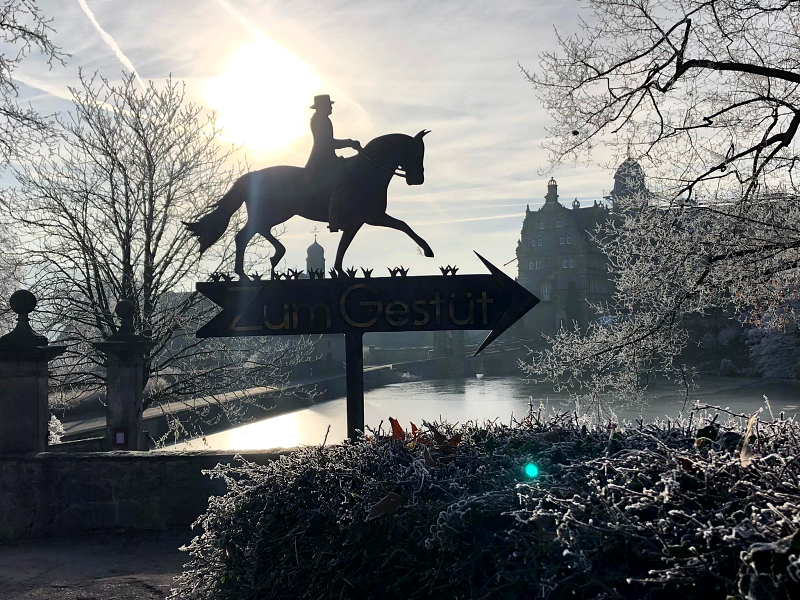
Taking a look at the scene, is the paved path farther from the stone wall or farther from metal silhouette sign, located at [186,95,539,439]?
metal silhouette sign, located at [186,95,539,439]

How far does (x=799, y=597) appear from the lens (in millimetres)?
1856

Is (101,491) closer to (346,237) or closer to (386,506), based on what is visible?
(346,237)

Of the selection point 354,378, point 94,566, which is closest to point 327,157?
point 354,378

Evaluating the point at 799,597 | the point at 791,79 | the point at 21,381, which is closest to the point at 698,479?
the point at 799,597

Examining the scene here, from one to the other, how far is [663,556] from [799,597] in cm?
39

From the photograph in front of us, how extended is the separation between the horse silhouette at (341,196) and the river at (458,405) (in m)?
21.0

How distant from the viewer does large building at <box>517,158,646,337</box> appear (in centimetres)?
7594

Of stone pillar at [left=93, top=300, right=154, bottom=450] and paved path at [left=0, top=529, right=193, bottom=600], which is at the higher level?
stone pillar at [left=93, top=300, right=154, bottom=450]

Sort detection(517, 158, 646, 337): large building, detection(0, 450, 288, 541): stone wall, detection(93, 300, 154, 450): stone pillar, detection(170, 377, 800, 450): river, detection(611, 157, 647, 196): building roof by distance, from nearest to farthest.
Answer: detection(0, 450, 288, 541): stone wall < detection(93, 300, 154, 450): stone pillar < detection(611, 157, 647, 196): building roof < detection(170, 377, 800, 450): river < detection(517, 158, 646, 337): large building

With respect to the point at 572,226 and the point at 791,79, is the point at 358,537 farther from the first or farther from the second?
the point at 572,226

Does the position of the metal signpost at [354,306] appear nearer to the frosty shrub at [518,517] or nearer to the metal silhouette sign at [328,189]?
the metal silhouette sign at [328,189]

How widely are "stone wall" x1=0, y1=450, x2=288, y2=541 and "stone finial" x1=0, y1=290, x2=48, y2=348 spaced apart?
3.91 ft

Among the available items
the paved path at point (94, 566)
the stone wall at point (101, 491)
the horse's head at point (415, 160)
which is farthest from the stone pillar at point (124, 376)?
the horse's head at point (415, 160)

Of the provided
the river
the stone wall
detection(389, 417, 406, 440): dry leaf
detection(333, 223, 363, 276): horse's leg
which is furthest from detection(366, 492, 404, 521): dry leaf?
the river
